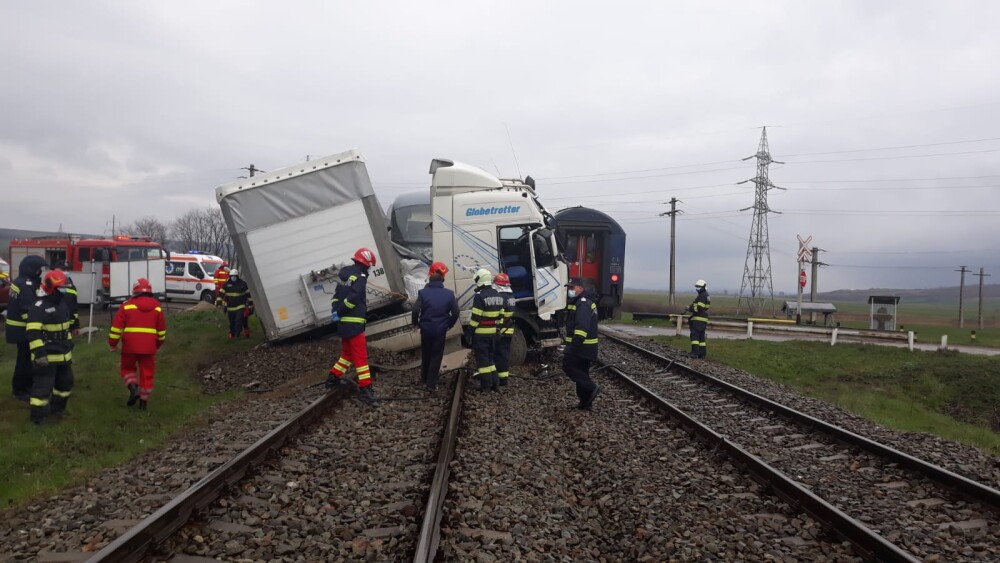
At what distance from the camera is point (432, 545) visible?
417 cm

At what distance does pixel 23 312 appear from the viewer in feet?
27.2

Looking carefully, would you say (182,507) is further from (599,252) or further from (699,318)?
(599,252)

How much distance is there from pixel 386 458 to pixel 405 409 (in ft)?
7.65

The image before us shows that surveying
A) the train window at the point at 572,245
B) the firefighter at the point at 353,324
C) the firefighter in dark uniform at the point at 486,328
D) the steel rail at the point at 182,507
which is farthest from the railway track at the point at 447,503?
the train window at the point at 572,245

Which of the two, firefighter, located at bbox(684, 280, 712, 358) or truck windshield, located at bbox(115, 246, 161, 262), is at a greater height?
truck windshield, located at bbox(115, 246, 161, 262)

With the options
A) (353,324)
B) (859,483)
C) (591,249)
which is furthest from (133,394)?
(591,249)

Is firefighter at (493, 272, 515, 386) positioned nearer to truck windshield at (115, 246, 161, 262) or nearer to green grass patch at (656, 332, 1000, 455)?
green grass patch at (656, 332, 1000, 455)

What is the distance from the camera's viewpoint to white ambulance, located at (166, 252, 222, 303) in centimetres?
2803

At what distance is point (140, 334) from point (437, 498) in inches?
224

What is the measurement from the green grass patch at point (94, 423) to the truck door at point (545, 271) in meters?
5.70

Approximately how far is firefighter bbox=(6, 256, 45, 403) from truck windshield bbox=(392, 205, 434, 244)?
8355mm

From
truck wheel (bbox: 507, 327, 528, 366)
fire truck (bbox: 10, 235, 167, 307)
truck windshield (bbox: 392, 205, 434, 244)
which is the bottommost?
truck wheel (bbox: 507, 327, 528, 366)

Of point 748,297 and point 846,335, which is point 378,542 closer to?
point 846,335

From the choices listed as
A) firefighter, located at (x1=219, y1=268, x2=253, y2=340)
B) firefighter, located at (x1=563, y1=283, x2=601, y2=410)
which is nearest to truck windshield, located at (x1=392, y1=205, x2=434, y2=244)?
firefighter, located at (x1=219, y1=268, x2=253, y2=340)
